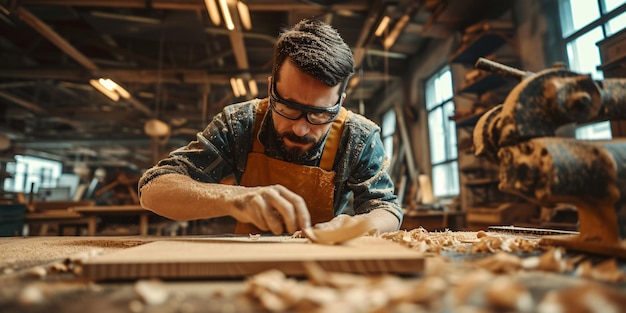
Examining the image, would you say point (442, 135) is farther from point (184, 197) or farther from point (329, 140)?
point (184, 197)

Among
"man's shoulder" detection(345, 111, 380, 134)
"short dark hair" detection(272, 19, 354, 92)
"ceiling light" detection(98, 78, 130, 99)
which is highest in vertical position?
"ceiling light" detection(98, 78, 130, 99)

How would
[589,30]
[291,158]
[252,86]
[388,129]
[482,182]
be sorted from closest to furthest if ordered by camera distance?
[291,158] < [589,30] < [482,182] < [252,86] < [388,129]

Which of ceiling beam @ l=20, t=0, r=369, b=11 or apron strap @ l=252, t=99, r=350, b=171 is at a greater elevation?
ceiling beam @ l=20, t=0, r=369, b=11

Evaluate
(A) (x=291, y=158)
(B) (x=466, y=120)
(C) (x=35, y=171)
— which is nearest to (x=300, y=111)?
(A) (x=291, y=158)

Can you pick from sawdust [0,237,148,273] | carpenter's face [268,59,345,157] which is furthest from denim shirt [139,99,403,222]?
sawdust [0,237,148,273]

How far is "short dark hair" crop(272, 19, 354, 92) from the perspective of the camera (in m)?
1.53

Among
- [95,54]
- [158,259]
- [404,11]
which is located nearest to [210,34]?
[95,54]

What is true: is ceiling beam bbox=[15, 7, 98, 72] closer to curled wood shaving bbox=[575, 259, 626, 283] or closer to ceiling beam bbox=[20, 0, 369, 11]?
ceiling beam bbox=[20, 0, 369, 11]

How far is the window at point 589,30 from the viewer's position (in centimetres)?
292

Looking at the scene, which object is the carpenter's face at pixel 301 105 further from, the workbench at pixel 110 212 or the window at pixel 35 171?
the window at pixel 35 171

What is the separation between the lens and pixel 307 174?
73.2 inches

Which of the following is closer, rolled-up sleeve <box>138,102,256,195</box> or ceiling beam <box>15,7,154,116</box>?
rolled-up sleeve <box>138,102,256,195</box>

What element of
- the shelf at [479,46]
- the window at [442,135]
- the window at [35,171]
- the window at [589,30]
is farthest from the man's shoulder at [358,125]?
the window at [35,171]

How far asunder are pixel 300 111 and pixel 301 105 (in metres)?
0.03
